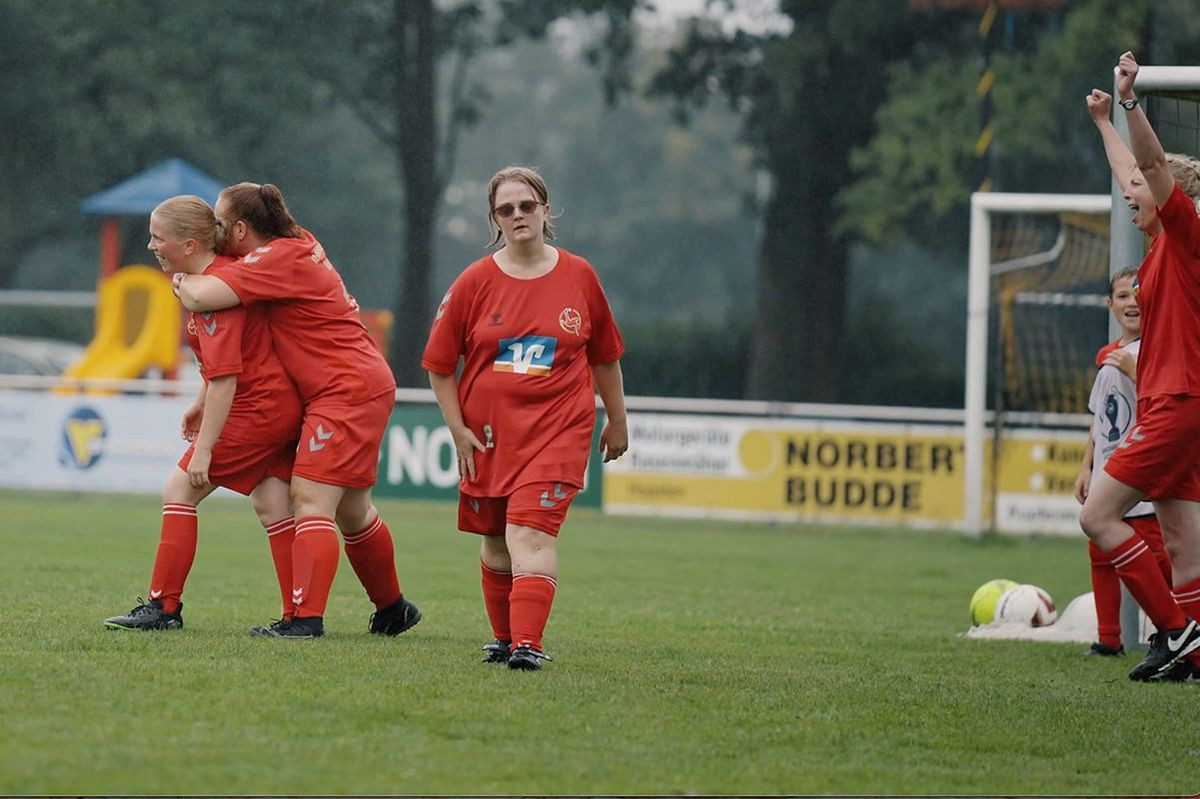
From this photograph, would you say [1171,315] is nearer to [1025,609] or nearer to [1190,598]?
[1190,598]

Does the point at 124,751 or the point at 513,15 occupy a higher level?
the point at 513,15

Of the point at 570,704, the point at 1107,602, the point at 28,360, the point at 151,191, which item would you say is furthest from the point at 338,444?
the point at 28,360

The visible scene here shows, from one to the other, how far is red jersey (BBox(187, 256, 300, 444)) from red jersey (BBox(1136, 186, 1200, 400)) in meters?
3.41

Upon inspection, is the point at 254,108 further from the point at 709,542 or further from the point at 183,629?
the point at 183,629

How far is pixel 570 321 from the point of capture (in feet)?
23.1

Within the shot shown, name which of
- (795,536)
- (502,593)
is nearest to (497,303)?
(502,593)

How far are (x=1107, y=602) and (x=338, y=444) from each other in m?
3.86

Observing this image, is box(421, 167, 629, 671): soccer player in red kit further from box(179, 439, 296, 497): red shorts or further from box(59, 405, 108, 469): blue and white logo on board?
box(59, 405, 108, 469): blue and white logo on board

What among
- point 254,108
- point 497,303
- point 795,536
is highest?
point 254,108

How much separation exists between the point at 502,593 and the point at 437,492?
1254 cm

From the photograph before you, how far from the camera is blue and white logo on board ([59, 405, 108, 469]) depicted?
20.2 metres

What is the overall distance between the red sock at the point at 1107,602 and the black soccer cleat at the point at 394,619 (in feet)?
10.7

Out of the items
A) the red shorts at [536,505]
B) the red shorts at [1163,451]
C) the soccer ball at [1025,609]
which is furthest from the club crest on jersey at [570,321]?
the soccer ball at [1025,609]

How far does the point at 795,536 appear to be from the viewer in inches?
735
